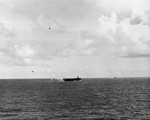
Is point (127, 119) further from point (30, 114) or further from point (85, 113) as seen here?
point (30, 114)

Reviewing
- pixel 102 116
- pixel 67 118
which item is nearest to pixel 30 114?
pixel 67 118

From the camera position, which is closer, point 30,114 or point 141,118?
point 141,118

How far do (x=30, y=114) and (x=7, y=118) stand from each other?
8.47 metres

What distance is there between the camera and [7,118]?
7194 cm

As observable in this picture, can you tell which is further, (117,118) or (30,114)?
(30,114)

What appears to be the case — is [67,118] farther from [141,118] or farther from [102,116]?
[141,118]

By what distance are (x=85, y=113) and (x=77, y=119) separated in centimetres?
953

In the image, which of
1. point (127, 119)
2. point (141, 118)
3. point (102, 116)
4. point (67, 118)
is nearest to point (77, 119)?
point (67, 118)

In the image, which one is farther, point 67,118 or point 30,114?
point 30,114

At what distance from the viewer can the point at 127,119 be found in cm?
7038

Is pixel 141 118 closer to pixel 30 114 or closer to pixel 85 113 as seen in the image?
pixel 85 113

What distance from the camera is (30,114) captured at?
78125mm

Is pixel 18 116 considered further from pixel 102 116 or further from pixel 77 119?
pixel 102 116

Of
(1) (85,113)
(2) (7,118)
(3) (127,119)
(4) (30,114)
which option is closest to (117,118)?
(3) (127,119)
